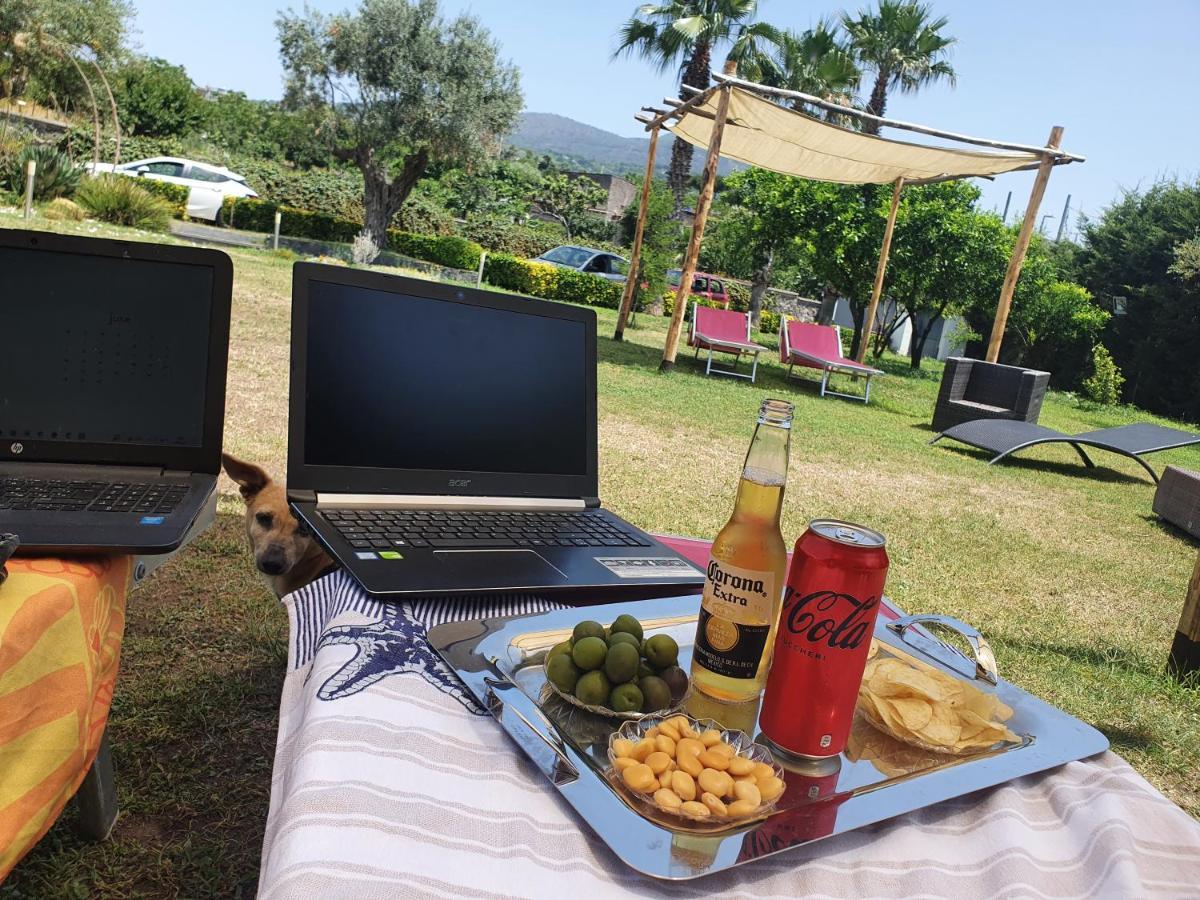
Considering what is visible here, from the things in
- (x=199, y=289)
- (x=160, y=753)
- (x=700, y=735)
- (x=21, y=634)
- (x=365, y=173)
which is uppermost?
(x=365, y=173)

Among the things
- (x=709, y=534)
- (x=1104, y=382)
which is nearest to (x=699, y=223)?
(x=709, y=534)

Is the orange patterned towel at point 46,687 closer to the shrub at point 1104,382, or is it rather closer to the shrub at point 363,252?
the shrub at point 363,252

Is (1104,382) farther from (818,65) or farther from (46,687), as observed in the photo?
(46,687)

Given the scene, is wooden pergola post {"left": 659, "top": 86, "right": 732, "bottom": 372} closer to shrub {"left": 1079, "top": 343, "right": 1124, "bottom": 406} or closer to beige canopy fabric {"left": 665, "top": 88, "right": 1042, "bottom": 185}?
beige canopy fabric {"left": 665, "top": 88, "right": 1042, "bottom": 185}

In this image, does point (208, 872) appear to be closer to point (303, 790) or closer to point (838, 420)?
point (303, 790)

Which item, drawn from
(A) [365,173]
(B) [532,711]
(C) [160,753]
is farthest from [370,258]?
(B) [532,711]

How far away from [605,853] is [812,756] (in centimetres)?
30

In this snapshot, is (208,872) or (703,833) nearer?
(703,833)

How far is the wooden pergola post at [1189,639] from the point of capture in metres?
3.68

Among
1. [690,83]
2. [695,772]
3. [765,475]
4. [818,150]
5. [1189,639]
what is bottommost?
[1189,639]

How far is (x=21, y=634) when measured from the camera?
1.11m

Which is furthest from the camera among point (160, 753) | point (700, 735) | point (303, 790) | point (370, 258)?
point (370, 258)

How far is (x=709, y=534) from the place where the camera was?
471 centimetres

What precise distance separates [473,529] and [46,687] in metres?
0.70
